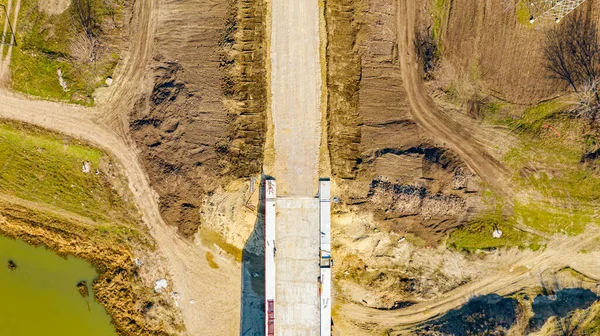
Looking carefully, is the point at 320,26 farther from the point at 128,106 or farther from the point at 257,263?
the point at 257,263

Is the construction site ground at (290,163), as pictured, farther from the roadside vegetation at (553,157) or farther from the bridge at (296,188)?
the roadside vegetation at (553,157)

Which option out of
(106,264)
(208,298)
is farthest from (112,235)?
(208,298)

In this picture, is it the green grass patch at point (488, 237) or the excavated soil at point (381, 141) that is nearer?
the excavated soil at point (381, 141)

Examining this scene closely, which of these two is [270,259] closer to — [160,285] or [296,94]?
[160,285]

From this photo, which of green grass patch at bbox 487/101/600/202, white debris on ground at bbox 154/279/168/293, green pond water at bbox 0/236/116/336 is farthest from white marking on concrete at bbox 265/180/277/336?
green grass patch at bbox 487/101/600/202

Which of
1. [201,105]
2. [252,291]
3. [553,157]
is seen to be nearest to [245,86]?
[201,105]

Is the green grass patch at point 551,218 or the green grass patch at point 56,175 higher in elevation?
the green grass patch at point 56,175

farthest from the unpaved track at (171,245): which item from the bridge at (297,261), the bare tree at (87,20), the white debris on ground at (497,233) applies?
the white debris on ground at (497,233)
